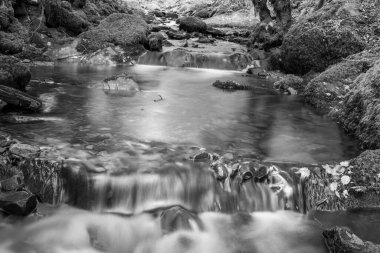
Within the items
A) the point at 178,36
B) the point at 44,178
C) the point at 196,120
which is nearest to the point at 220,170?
the point at 44,178

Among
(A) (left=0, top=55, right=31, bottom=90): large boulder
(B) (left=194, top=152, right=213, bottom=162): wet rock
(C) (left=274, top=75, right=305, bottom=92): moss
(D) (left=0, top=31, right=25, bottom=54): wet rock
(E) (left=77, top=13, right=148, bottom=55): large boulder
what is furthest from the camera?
(E) (left=77, top=13, right=148, bottom=55): large boulder

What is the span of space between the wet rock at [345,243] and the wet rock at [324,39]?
28.6ft

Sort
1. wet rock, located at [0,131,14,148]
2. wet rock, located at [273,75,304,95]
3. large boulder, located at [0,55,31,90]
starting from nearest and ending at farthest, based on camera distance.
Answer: wet rock, located at [0,131,14,148]
large boulder, located at [0,55,31,90]
wet rock, located at [273,75,304,95]

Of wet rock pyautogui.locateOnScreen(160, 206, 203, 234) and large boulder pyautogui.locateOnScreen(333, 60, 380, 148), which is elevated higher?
large boulder pyautogui.locateOnScreen(333, 60, 380, 148)

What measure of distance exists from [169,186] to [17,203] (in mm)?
1842

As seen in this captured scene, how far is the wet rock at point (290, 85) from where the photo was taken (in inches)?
460

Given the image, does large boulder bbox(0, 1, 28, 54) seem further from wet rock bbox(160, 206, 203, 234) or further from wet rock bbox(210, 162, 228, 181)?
wet rock bbox(160, 206, 203, 234)

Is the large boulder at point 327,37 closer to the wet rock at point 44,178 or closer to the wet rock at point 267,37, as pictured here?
the wet rock at point 267,37

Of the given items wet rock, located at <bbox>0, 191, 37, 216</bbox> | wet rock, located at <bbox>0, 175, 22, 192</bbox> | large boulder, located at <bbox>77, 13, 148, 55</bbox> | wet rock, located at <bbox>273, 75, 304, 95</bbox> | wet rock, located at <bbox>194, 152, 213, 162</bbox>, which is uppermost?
large boulder, located at <bbox>77, 13, 148, 55</bbox>

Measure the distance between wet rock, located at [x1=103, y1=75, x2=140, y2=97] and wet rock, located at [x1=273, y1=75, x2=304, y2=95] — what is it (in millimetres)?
4438

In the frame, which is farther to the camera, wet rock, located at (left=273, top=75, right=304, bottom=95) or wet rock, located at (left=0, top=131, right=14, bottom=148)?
wet rock, located at (left=273, top=75, right=304, bottom=95)

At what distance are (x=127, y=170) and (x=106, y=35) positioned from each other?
13273 millimetres

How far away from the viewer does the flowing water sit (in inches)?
174

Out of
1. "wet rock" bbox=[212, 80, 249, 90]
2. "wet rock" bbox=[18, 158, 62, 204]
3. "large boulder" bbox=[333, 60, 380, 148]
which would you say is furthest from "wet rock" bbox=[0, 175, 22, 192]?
"wet rock" bbox=[212, 80, 249, 90]
